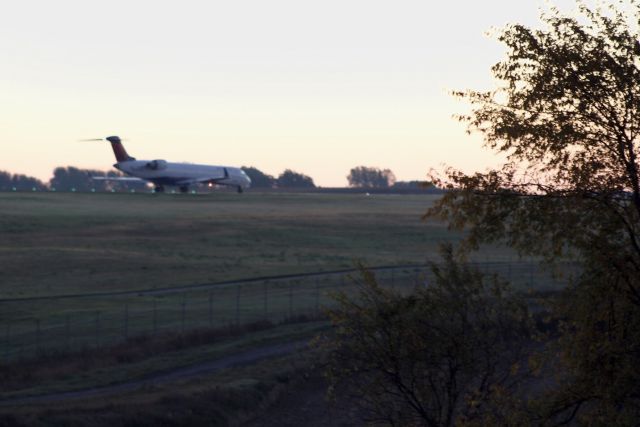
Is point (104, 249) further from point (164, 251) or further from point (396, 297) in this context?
point (396, 297)

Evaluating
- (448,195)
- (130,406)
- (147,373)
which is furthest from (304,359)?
(448,195)

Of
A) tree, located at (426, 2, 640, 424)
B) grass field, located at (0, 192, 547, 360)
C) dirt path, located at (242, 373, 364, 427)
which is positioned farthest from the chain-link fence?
tree, located at (426, 2, 640, 424)

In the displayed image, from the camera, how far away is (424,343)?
1152 inches

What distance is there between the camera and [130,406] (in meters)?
41.3

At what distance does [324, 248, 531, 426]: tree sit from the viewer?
95.2ft

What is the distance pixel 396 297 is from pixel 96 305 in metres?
45.7

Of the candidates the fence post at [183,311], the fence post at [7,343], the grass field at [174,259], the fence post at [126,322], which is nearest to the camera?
the fence post at [7,343]

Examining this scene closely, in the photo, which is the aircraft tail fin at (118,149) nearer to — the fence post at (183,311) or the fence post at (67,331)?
the fence post at (183,311)

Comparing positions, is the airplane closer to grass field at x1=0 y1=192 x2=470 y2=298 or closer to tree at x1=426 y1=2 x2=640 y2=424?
grass field at x1=0 y1=192 x2=470 y2=298

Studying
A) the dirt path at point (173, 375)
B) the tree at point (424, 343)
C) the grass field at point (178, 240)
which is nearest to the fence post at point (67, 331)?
the dirt path at point (173, 375)

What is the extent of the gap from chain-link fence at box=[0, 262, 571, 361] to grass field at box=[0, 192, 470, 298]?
19.0 ft

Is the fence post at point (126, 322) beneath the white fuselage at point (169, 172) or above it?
beneath

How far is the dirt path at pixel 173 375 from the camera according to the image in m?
43.6

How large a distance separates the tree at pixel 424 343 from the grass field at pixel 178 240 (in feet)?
178
